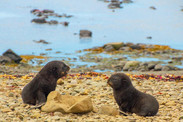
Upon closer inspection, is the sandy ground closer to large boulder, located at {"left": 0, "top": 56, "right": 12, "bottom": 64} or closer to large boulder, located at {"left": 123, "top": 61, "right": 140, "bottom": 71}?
large boulder, located at {"left": 123, "top": 61, "right": 140, "bottom": 71}

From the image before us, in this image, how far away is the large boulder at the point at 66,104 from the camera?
10.5m

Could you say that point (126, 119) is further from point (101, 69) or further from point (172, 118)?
point (101, 69)

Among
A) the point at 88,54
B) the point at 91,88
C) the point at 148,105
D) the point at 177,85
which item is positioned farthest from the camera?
the point at 88,54

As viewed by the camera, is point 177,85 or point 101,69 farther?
point 101,69

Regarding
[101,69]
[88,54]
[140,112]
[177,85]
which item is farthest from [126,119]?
[88,54]

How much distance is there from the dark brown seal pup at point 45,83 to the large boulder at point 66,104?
1.50 feet

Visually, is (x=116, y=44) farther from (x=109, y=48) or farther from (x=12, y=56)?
(x=12, y=56)

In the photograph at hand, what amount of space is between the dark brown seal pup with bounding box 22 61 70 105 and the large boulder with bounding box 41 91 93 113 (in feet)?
1.50

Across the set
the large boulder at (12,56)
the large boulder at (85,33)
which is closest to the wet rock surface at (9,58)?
the large boulder at (12,56)

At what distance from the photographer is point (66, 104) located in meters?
10.8

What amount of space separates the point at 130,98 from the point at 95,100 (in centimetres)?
223

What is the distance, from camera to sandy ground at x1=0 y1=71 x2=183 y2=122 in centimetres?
1018

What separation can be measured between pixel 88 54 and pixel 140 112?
2926 cm

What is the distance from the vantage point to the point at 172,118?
10852 millimetres
